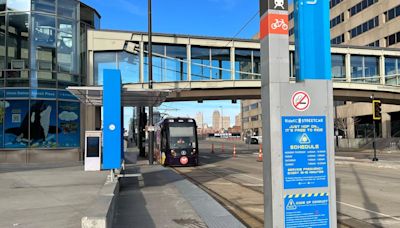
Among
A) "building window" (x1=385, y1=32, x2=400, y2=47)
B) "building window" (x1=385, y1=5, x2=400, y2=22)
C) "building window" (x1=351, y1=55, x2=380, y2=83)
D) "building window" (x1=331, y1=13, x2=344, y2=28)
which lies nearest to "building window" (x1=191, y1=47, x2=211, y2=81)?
"building window" (x1=351, y1=55, x2=380, y2=83)

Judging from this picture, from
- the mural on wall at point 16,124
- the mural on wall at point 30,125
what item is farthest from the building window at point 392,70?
the mural on wall at point 16,124

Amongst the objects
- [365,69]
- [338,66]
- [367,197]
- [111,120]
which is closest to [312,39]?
[111,120]

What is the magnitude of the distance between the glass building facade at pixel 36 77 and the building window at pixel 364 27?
176 feet

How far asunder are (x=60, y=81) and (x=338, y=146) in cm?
4717

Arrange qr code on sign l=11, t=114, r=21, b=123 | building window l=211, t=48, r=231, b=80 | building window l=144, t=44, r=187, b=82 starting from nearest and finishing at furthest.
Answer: qr code on sign l=11, t=114, r=21, b=123 → building window l=144, t=44, r=187, b=82 → building window l=211, t=48, r=231, b=80

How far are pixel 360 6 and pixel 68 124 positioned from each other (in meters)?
58.7

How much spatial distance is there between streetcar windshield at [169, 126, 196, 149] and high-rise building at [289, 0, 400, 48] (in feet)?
153

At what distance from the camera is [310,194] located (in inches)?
223

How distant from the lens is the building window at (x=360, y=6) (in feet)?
223

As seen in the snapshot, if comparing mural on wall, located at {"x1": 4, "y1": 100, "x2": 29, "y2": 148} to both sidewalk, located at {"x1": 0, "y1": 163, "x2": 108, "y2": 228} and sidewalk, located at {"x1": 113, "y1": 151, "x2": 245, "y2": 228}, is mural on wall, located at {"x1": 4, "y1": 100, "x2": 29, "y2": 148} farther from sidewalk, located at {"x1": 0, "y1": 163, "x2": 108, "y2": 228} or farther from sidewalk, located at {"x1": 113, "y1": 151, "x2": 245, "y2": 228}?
sidewalk, located at {"x1": 113, "y1": 151, "x2": 245, "y2": 228}

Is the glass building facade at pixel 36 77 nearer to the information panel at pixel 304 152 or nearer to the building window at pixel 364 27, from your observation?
the information panel at pixel 304 152

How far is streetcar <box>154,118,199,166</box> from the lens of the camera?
24.9 metres

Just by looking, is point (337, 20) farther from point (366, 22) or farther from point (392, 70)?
point (392, 70)

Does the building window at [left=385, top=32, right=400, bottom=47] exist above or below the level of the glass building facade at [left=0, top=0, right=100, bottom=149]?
above
